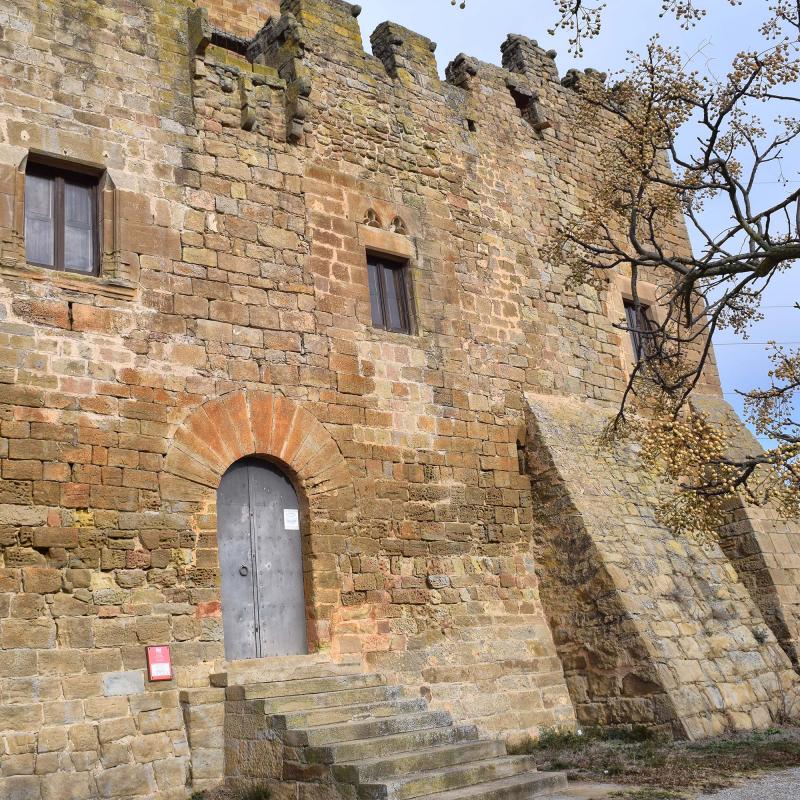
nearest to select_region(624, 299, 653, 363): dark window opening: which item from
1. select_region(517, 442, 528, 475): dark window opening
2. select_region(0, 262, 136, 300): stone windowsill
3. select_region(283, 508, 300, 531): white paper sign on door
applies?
select_region(517, 442, 528, 475): dark window opening

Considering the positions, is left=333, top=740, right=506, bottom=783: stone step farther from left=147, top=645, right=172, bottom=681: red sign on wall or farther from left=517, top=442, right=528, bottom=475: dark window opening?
left=517, top=442, right=528, bottom=475: dark window opening

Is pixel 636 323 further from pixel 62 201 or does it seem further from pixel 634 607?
pixel 62 201

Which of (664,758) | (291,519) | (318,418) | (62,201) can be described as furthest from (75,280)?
(664,758)

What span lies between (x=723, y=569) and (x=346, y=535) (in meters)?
5.00

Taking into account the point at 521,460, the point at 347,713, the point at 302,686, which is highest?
the point at 521,460

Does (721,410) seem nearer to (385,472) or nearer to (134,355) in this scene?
(385,472)

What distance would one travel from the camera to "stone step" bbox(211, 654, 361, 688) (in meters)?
7.18

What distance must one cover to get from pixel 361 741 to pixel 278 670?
4.01ft

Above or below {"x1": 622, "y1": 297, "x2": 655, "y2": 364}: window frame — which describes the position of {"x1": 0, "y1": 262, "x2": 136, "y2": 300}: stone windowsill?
below

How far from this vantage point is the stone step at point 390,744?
628 centimetres

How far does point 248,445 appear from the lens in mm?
8008

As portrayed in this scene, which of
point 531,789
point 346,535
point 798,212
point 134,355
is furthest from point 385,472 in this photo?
point 798,212

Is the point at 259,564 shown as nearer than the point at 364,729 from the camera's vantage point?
No

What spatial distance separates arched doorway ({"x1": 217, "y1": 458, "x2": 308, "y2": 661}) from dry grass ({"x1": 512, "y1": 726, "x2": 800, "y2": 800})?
248 centimetres
